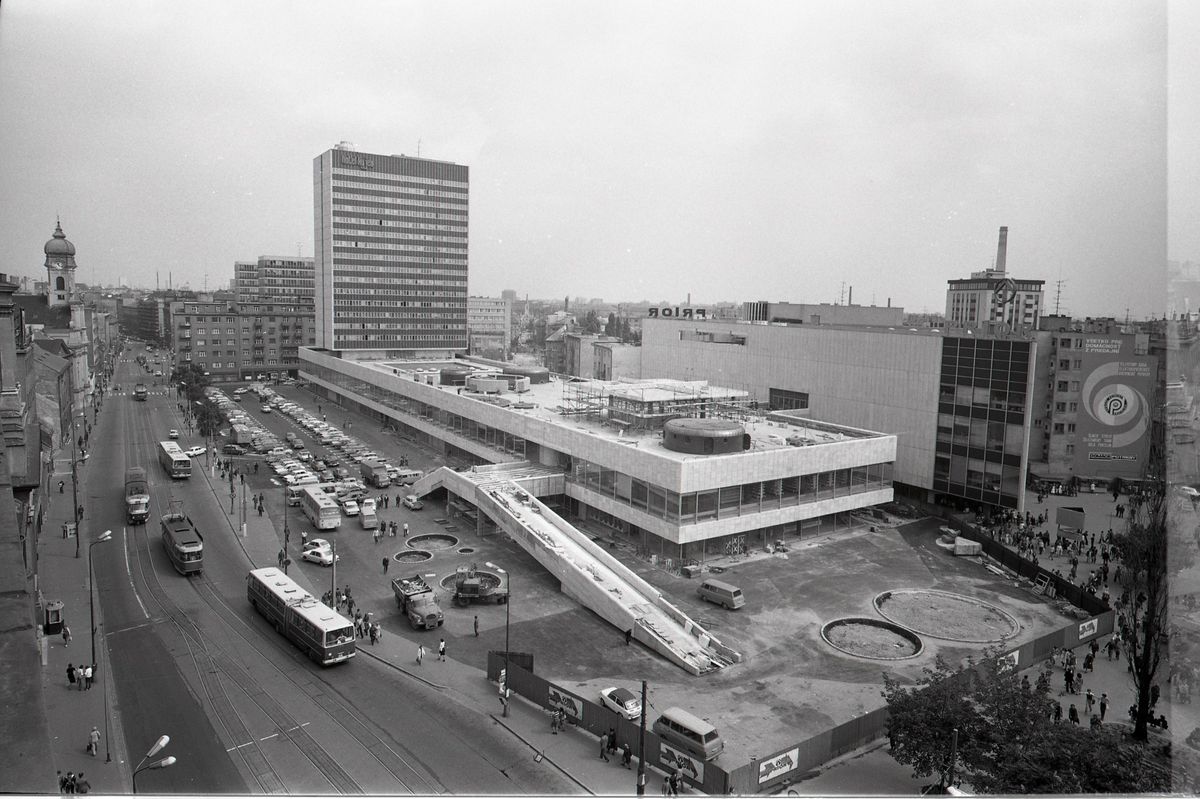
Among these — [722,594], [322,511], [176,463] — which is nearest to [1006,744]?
[722,594]

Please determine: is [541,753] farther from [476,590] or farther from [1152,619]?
[1152,619]

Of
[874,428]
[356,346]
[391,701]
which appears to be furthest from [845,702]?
[356,346]

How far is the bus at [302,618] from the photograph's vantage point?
12.1m

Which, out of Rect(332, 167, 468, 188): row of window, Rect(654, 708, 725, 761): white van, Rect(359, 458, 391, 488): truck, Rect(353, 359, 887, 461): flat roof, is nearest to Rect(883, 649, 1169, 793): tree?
Rect(654, 708, 725, 761): white van

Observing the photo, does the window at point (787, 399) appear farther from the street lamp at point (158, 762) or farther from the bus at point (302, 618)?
the street lamp at point (158, 762)

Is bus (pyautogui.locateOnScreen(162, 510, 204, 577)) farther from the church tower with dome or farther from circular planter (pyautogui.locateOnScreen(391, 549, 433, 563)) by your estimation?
the church tower with dome

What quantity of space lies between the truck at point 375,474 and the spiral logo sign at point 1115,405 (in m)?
22.2

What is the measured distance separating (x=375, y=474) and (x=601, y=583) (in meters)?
12.1

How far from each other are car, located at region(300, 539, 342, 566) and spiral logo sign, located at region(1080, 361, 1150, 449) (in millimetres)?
21514

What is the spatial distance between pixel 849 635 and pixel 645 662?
4091 mm

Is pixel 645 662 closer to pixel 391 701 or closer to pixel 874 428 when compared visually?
pixel 391 701

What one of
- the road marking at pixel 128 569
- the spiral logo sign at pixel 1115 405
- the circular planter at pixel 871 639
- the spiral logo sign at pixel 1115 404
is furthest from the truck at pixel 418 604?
the spiral logo sign at pixel 1115 404

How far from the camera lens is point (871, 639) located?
560 inches

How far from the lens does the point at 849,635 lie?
47.2ft
